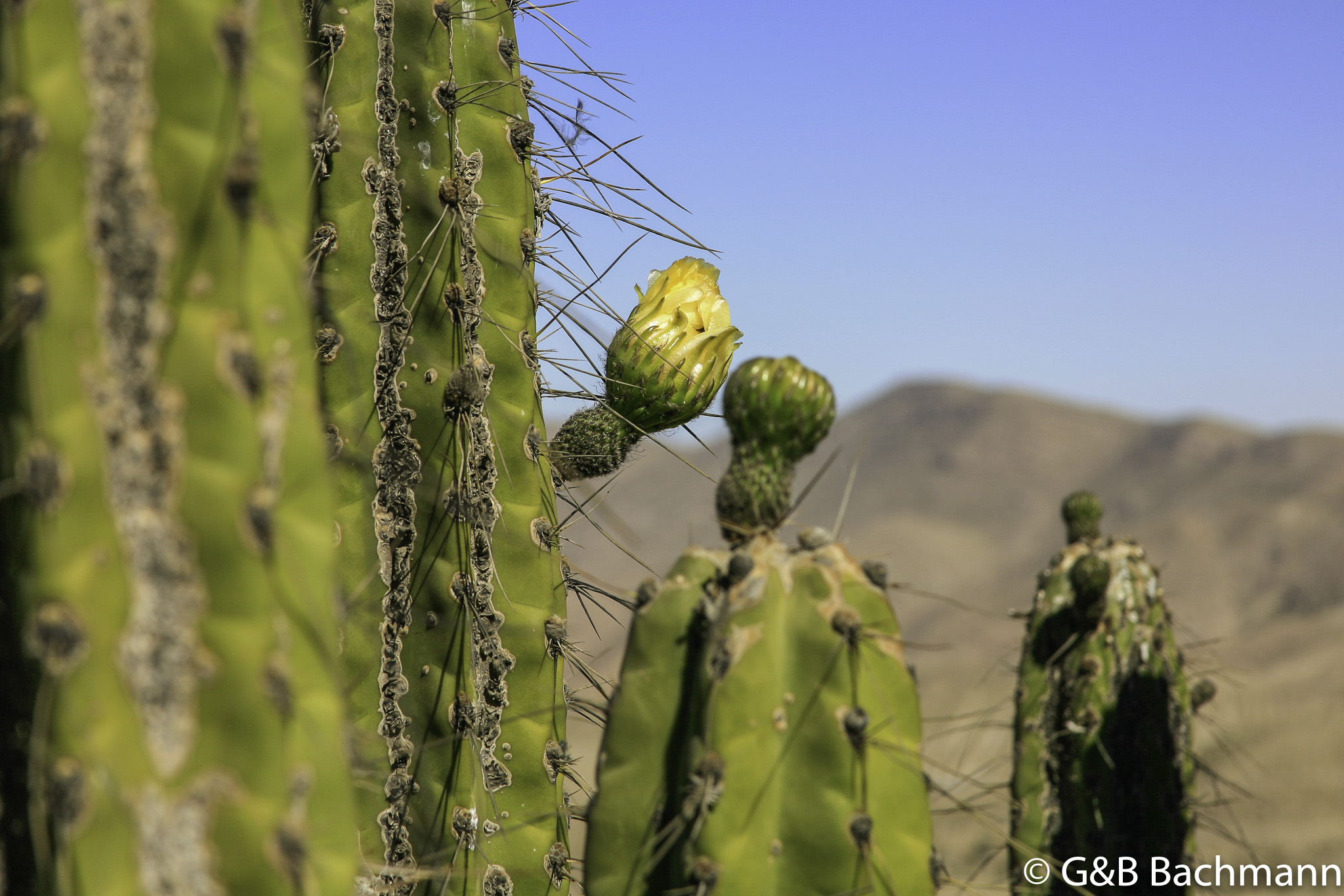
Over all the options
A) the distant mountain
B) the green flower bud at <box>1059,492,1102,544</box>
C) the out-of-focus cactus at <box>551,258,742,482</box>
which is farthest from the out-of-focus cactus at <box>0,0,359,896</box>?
the green flower bud at <box>1059,492,1102,544</box>


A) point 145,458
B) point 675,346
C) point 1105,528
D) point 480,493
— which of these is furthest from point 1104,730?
point 1105,528

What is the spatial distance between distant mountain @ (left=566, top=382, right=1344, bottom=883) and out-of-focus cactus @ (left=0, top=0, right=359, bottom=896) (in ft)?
4.29

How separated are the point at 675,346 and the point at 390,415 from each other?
699 millimetres

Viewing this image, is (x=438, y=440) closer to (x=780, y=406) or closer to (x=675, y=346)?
(x=675, y=346)

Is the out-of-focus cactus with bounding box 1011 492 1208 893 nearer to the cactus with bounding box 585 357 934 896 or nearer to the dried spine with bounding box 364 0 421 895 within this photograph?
the cactus with bounding box 585 357 934 896

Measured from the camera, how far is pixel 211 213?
1247 mm

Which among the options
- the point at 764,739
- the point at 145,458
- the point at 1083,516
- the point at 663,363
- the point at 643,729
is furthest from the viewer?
the point at 1083,516

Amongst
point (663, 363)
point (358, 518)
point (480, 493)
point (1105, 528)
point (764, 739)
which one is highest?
point (1105, 528)

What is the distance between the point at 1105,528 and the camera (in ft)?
165

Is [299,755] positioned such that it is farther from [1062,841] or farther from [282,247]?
[1062,841]

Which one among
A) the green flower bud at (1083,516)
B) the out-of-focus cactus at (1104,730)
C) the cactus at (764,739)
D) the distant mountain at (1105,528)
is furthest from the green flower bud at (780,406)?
the green flower bud at (1083,516)

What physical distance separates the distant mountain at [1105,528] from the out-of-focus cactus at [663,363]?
0.16 metres

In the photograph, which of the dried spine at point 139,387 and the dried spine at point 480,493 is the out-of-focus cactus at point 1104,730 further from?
the dried spine at point 139,387

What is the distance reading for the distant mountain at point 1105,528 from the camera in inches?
659
